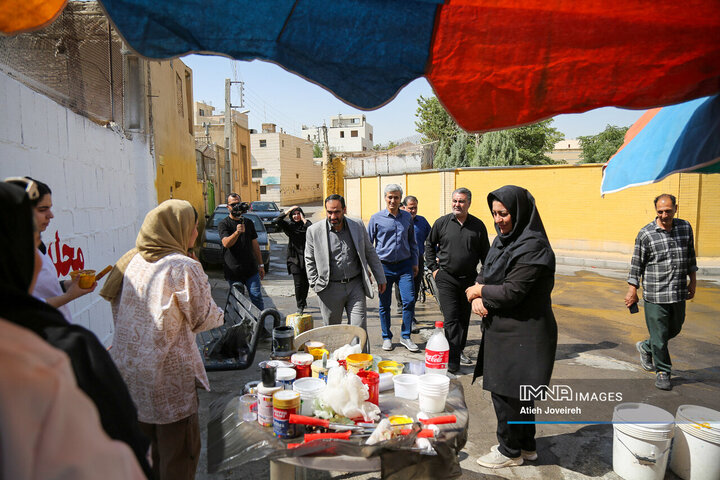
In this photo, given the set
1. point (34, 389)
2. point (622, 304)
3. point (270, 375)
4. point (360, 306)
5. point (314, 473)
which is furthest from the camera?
point (622, 304)

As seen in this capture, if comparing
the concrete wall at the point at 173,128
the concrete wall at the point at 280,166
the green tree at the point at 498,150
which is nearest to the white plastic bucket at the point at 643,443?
the concrete wall at the point at 173,128

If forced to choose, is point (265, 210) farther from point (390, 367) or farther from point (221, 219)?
point (390, 367)

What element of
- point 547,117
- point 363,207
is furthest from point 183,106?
point 363,207

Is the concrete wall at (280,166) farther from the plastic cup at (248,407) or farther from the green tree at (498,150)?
the plastic cup at (248,407)

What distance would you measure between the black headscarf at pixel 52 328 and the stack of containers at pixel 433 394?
4.78ft

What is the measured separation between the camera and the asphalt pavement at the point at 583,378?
3.35 m

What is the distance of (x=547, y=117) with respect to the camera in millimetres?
2201

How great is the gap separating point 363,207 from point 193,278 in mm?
23953

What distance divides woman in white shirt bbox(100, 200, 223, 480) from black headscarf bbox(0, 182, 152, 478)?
1.33 meters

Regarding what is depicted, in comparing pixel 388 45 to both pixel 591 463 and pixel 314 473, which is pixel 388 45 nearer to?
pixel 314 473

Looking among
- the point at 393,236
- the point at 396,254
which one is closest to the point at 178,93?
the point at 393,236

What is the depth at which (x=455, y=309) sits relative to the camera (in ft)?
16.6

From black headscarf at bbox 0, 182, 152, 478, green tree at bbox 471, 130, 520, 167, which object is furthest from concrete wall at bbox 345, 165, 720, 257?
black headscarf at bbox 0, 182, 152, 478

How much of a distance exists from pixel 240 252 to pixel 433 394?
4.48m
